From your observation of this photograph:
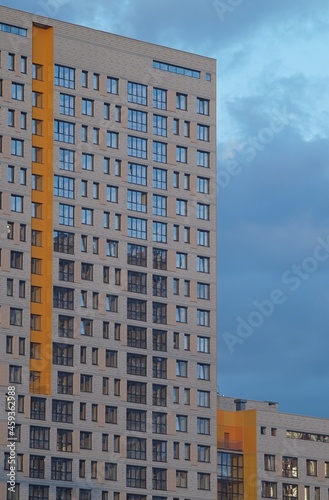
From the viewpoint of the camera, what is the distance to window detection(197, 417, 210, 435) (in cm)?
14625

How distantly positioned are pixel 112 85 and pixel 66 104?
Result: 5816 mm

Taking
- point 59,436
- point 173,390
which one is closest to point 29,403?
point 59,436

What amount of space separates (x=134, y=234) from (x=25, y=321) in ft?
49.1

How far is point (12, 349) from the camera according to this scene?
134m

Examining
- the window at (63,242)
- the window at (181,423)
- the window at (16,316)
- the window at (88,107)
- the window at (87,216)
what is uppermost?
the window at (88,107)

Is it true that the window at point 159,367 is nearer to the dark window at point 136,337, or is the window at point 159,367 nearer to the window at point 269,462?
the dark window at point 136,337

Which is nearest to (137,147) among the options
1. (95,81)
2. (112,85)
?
(112,85)

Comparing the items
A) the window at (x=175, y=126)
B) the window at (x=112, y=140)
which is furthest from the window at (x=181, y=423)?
the window at (x=175, y=126)

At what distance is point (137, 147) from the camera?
146125 millimetres

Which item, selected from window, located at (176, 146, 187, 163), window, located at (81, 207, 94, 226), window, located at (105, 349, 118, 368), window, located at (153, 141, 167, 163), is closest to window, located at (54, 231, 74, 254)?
window, located at (81, 207, 94, 226)

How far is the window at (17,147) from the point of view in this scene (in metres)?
138

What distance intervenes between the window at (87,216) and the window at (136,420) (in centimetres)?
1693

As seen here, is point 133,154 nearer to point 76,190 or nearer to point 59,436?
point 76,190

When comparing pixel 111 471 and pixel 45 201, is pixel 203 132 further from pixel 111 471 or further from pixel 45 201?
pixel 111 471
